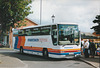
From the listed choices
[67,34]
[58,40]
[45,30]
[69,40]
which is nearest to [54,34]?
[58,40]

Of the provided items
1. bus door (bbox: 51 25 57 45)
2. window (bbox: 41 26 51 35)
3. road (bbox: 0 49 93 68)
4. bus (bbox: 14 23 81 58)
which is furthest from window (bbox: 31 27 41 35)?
road (bbox: 0 49 93 68)

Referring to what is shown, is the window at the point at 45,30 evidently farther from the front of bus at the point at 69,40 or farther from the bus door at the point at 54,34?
the front of bus at the point at 69,40

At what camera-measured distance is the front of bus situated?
1497 cm

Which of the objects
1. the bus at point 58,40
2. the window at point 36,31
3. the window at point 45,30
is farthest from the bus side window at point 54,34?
the window at point 36,31

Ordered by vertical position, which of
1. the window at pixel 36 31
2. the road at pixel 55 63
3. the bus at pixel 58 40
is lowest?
the road at pixel 55 63

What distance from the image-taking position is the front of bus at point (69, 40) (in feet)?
49.1

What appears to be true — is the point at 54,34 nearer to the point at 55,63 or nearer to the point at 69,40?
the point at 69,40

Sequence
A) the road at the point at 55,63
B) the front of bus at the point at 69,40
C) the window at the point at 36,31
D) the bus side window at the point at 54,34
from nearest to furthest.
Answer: the road at the point at 55,63 < the front of bus at the point at 69,40 < the bus side window at the point at 54,34 < the window at the point at 36,31

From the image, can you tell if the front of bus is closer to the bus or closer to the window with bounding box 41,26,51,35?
the bus

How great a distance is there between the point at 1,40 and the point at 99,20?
3378 centimetres

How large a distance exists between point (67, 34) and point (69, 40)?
0.54 m

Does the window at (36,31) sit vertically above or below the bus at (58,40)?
above

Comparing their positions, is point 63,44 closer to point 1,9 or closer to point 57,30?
point 57,30

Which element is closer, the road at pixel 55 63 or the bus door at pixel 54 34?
the road at pixel 55 63
